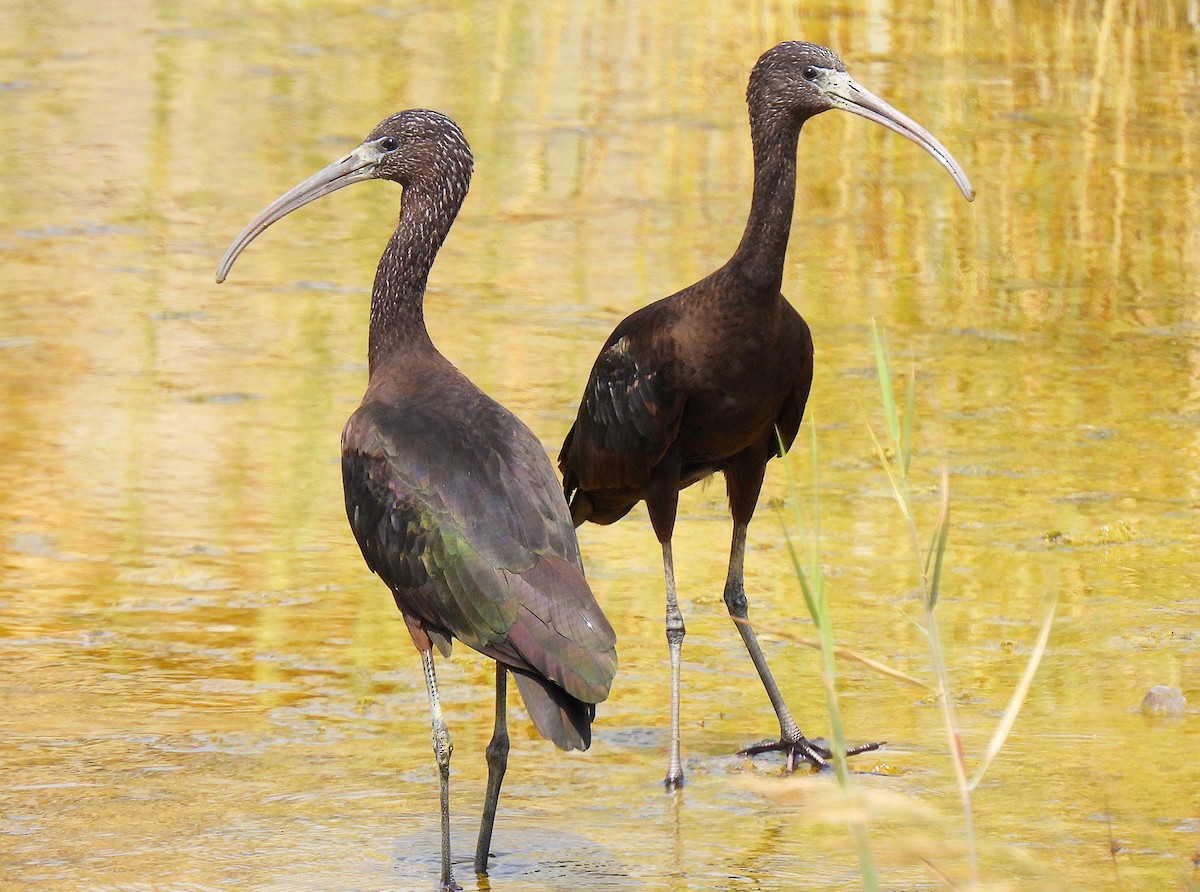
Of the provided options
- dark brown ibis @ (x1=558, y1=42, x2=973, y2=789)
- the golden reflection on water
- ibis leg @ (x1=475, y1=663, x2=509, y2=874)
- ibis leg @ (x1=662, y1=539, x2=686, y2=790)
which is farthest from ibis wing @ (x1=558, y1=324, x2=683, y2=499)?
ibis leg @ (x1=475, y1=663, x2=509, y2=874)

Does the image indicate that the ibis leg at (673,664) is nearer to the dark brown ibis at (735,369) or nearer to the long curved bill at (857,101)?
the dark brown ibis at (735,369)

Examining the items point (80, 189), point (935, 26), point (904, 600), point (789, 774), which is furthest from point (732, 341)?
point (935, 26)

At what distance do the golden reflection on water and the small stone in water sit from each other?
11 cm

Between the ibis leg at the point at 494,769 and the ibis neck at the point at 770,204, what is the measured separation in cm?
155

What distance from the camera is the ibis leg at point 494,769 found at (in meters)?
5.42

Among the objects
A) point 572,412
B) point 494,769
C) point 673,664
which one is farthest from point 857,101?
point 572,412

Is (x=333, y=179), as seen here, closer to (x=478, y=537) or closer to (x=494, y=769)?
(x=478, y=537)

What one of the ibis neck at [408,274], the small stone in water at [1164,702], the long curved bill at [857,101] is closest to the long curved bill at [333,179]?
the ibis neck at [408,274]

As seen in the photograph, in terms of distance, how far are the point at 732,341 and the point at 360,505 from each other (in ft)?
4.37

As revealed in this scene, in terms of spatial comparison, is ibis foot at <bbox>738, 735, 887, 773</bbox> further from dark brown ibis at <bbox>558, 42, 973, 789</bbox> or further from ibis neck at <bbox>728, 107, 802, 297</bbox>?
ibis neck at <bbox>728, 107, 802, 297</bbox>

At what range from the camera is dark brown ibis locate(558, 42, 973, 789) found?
6184mm

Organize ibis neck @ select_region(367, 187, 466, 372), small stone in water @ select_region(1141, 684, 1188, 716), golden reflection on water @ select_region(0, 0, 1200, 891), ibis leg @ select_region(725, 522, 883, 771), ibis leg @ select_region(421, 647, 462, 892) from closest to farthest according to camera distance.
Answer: ibis leg @ select_region(421, 647, 462, 892) → golden reflection on water @ select_region(0, 0, 1200, 891) → ibis neck @ select_region(367, 187, 466, 372) → ibis leg @ select_region(725, 522, 883, 771) → small stone in water @ select_region(1141, 684, 1188, 716)

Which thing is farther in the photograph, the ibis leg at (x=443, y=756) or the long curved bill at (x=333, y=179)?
the long curved bill at (x=333, y=179)

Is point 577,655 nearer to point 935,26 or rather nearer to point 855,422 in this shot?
point 855,422
